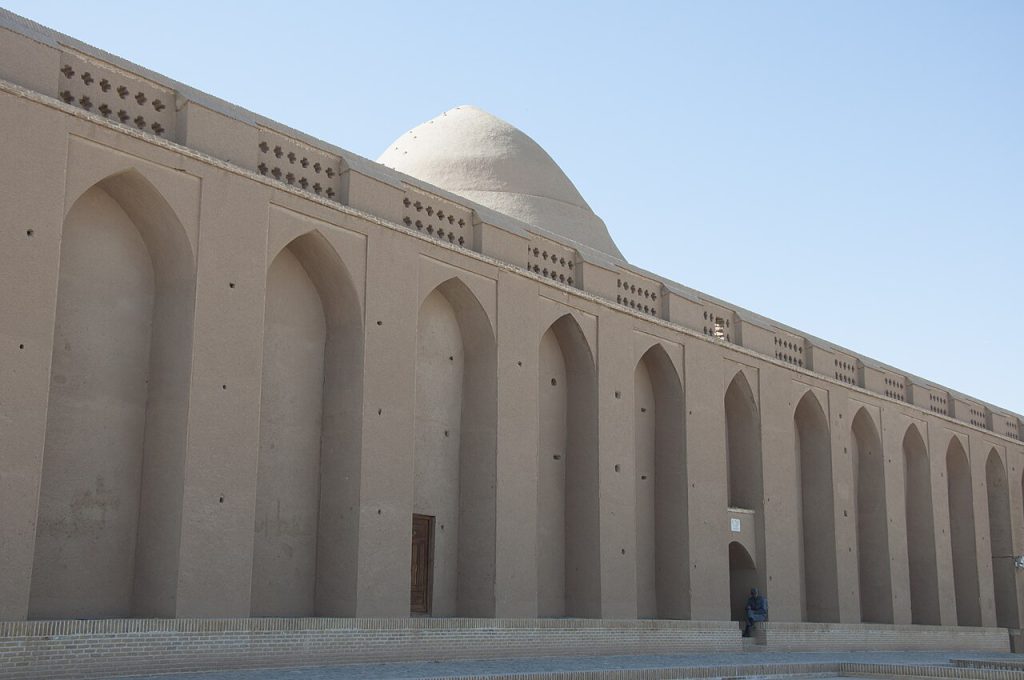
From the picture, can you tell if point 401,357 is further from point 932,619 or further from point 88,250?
point 932,619

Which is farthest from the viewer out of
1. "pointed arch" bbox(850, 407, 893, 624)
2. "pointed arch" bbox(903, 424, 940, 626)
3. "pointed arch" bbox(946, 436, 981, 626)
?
"pointed arch" bbox(946, 436, 981, 626)

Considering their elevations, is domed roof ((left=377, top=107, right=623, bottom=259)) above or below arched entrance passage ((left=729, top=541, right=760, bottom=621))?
above

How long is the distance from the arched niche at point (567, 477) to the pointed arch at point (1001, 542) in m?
12.0

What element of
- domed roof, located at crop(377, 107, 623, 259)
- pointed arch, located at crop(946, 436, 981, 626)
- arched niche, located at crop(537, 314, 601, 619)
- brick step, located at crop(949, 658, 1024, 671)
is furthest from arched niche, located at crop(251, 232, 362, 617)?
pointed arch, located at crop(946, 436, 981, 626)

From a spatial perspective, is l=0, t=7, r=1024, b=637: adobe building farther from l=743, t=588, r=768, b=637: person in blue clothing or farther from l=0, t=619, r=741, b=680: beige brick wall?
l=743, t=588, r=768, b=637: person in blue clothing

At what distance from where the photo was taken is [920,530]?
20.8m

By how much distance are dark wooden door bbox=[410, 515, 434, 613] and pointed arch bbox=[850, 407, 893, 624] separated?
939 cm

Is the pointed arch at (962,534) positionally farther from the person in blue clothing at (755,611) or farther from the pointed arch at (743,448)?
the person in blue clothing at (755,611)

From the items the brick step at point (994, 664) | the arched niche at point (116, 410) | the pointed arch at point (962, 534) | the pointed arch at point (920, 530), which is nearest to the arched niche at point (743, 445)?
the brick step at point (994, 664)

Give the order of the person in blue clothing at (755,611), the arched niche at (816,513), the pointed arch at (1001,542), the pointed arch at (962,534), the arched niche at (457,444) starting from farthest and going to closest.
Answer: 1. the pointed arch at (1001,542)
2. the pointed arch at (962,534)
3. the arched niche at (816,513)
4. the person in blue clothing at (755,611)
5. the arched niche at (457,444)

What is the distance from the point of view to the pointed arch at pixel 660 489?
15156mm

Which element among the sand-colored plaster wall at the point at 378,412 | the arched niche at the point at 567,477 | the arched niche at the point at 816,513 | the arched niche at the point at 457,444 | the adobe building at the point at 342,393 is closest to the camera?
the sand-colored plaster wall at the point at 378,412

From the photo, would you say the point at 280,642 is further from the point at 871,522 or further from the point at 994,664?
the point at 871,522

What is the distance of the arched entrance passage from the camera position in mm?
16719
